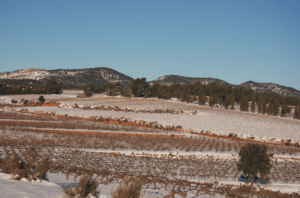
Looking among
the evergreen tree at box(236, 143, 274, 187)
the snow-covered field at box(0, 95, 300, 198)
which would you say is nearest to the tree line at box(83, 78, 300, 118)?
the snow-covered field at box(0, 95, 300, 198)

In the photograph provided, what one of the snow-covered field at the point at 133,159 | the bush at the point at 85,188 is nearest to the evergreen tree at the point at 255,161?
the snow-covered field at the point at 133,159

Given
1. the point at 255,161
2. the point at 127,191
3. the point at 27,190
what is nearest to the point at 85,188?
the point at 127,191

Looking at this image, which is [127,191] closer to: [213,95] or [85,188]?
[85,188]

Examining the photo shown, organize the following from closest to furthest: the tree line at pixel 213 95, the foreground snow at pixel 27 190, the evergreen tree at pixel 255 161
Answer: the foreground snow at pixel 27 190 < the evergreen tree at pixel 255 161 < the tree line at pixel 213 95

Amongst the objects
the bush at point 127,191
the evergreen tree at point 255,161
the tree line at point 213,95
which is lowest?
the evergreen tree at point 255,161

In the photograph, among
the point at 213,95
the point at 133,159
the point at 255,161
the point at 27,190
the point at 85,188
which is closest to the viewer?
the point at 27,190

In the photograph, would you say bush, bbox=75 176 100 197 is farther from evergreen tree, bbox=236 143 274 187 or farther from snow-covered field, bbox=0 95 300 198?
evergreen tree, bbox=236 143 274 187

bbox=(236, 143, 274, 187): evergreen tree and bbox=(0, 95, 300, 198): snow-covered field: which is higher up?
bbox=(236, 143, 274, 187): evergreen tree

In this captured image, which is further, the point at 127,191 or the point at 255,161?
the point at 255,161

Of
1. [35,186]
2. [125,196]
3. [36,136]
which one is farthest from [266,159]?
[36,136]

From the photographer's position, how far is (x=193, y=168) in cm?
1934

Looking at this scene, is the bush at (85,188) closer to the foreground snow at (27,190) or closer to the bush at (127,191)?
the foreground snow at (27,190)

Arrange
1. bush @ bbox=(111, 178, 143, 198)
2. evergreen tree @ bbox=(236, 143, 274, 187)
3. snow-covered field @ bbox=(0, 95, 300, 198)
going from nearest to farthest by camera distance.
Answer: bush @ bbox=(111, 178, 143, 198), snow-covered field @ bbox=(0, 95, 300, 198), evergreen tree @ bbox=(236, 143, 274, 187)

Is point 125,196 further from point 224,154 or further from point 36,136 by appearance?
point 36,136
